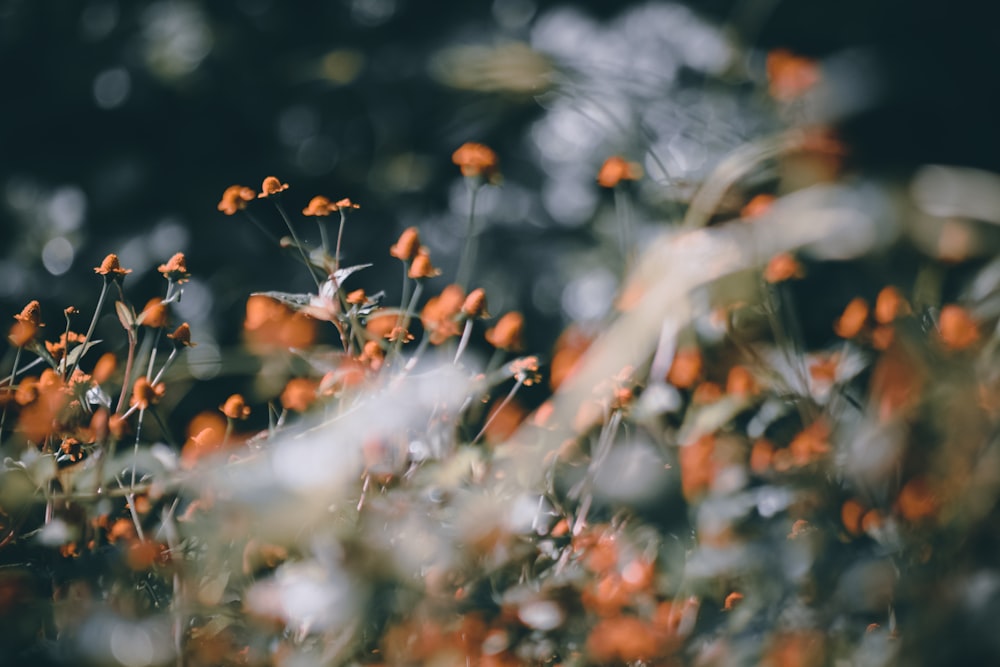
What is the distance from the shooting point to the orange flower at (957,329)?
0.61 meters

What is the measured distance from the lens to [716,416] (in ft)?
2.67

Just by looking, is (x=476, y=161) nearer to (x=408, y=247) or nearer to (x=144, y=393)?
(x=408, y=247)

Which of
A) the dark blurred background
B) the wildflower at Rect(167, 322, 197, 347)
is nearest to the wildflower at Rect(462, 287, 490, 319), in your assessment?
the wildflower at Rect(167, 322, 197, 347)

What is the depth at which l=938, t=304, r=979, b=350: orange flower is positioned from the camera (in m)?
0.61

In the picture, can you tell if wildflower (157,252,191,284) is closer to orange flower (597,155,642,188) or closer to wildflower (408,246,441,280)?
wildflower (408,246,441,280)

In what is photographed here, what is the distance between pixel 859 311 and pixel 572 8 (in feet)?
3.42

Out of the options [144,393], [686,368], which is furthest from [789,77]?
[144,393]

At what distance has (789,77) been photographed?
736 millimetres

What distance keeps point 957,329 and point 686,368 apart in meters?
0.25

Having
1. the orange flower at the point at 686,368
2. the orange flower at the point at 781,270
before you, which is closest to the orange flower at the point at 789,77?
the orange flower at the point at 781,270

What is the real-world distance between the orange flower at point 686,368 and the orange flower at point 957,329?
224 millimetres

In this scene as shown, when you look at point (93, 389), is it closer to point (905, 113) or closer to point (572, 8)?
point (905, 113)

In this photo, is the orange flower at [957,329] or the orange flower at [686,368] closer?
the orange flower at [957,329]

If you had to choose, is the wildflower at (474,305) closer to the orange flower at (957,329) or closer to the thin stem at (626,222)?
the thin stem at (626,222)
